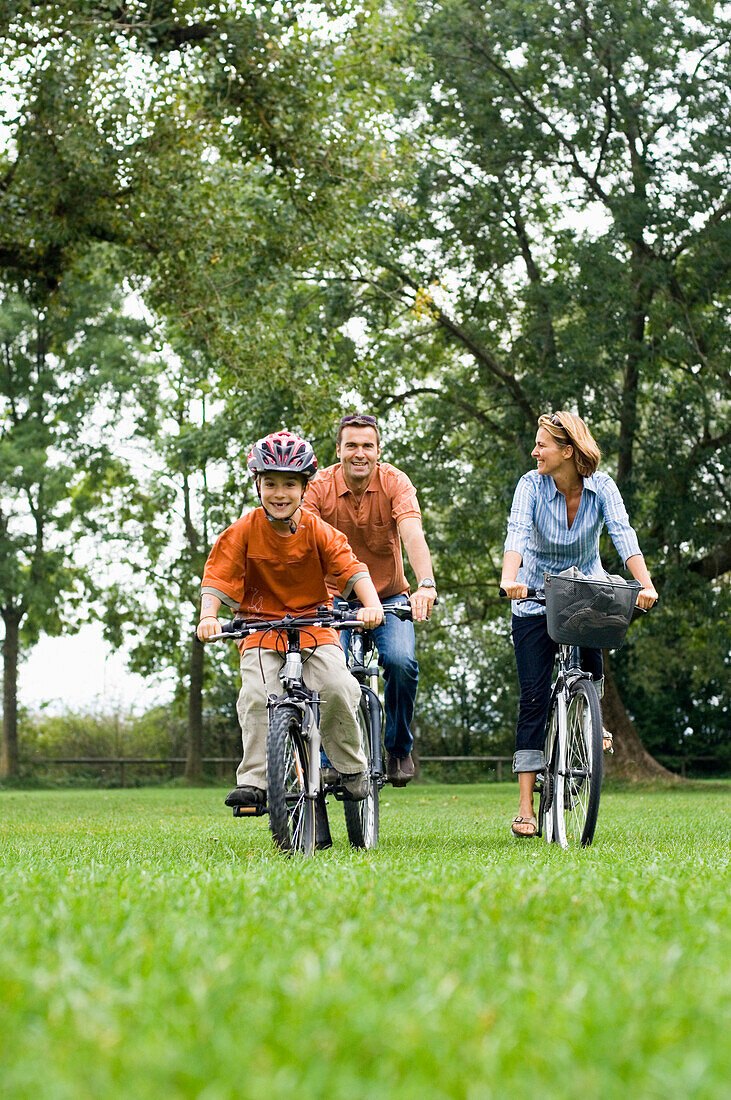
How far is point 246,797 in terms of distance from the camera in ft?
19.1

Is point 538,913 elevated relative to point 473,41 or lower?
lower

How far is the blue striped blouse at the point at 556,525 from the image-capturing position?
7.12 m

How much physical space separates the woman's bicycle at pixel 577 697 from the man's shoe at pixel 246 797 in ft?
5.38

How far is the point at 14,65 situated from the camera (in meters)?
14.4

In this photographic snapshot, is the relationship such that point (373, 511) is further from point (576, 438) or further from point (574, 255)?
point (574, 255)

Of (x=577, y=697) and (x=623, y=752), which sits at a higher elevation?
(x=577, y=697)

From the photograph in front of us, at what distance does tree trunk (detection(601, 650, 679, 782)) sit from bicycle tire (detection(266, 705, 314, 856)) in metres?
18.4

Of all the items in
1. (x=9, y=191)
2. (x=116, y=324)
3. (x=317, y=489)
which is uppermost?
(x=116, y=324)

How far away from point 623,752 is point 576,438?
1842 centimetres

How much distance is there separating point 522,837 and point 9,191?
420 inches

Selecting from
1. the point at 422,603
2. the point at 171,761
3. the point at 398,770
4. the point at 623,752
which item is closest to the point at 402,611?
the point at 422,603

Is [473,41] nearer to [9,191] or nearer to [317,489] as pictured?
[9,191]

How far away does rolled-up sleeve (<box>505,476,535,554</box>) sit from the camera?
710 centimetres

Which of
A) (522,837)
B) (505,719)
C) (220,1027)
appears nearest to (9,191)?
(522,837)
